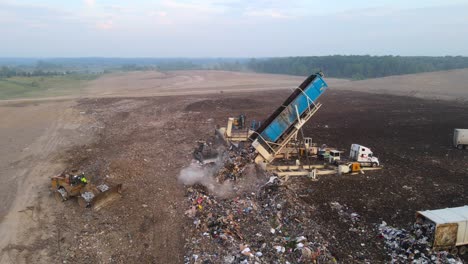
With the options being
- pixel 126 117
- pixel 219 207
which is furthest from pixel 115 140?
pixel 219 207

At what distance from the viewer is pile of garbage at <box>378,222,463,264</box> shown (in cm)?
833

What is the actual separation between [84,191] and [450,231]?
11.2m

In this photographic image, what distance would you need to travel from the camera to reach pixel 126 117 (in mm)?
28688

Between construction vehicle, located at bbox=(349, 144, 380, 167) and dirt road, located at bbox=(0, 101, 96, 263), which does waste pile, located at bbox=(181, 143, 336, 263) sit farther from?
dirt road, located at bbox=(0, 101, 96, 263)

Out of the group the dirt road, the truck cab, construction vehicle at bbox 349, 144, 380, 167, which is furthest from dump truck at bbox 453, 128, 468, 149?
the dirt road

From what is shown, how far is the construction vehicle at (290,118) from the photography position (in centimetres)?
1363

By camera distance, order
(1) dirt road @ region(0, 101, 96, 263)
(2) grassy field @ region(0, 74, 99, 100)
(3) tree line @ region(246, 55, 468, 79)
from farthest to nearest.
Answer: (3) tree line @ region(246, 55, 468, 79), (2) grassy field @ region(0, 74, 99, 100), (1) dirt road @ region(0, 101, 96, 263)

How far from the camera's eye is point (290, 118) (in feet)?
45.4

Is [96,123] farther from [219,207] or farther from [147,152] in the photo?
[219,207]

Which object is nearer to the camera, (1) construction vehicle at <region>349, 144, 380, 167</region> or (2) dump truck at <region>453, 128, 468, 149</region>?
(1) construction vehicle at <region>349, 144, 380, 167</region>

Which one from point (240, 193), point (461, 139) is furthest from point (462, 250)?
point (461, 139)

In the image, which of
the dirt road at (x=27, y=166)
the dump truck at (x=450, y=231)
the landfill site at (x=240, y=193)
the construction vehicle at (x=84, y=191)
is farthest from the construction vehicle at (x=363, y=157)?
the dirt road at (x=27, y=166)

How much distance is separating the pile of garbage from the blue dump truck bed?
563 centimetres

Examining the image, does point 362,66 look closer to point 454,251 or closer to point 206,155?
point 206,155
